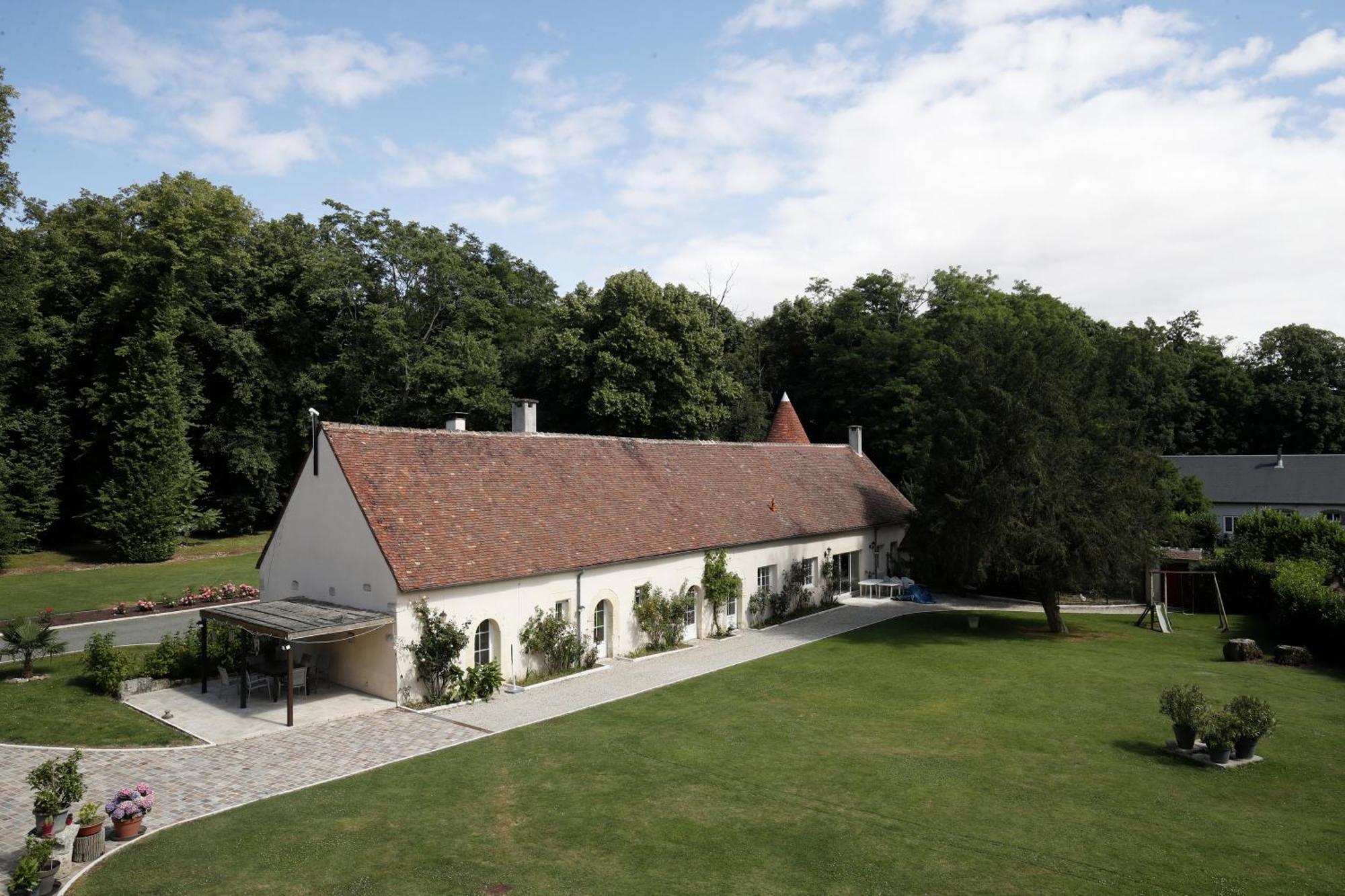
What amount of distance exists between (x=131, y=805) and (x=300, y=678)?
272 inches

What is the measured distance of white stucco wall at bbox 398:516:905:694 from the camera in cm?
1862

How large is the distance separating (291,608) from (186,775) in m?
5.45

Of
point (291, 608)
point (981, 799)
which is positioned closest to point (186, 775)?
point (291, 608)

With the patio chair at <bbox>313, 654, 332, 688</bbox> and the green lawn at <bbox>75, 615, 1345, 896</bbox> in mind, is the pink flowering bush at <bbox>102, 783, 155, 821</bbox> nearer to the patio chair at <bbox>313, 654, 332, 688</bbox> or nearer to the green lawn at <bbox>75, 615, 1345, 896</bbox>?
the green lawn at <bbox>75, 615, 1345, 896</bbox>

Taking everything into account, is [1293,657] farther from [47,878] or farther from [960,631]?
[47,878]

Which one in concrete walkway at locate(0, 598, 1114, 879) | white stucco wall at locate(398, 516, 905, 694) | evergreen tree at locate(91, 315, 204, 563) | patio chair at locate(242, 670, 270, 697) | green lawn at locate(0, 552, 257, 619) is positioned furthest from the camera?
evergreen tree at locate(91, 315, 204, 563)

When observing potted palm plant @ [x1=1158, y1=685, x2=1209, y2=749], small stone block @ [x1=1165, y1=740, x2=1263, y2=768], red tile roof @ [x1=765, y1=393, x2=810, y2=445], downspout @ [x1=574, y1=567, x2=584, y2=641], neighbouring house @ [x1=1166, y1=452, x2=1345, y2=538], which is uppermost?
red tile roof @ [x1=765, y1=393, x2=810, y2=445]

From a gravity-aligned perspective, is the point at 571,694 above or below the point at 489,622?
below

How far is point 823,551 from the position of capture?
3072 centimetres

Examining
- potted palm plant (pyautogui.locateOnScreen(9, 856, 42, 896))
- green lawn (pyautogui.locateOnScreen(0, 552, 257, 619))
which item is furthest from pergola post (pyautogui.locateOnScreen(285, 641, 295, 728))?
green lawn (pyautogui.locateOnScreen(0, 552, 257, 619))

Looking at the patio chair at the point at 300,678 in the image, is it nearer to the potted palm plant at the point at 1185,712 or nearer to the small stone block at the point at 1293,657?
the potted palm plant at the point at 1185,712

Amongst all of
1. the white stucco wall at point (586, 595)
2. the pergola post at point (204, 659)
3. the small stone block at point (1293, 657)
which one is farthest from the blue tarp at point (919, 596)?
the pergola post at point (204, 659)

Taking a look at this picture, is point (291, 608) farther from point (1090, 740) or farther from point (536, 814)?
point (1090, 740)

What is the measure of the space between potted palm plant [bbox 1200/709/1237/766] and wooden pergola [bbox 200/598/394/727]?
1568 centimetres
